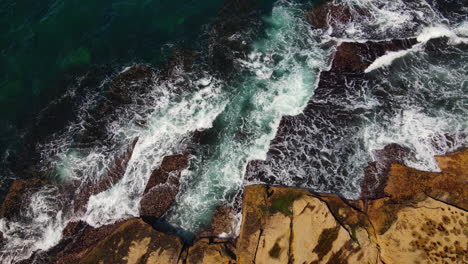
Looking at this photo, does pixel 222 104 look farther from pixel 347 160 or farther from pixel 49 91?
pixel 49 91

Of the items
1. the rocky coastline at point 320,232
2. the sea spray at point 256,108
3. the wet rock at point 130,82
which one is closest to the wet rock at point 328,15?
the sea spray at point 256,108

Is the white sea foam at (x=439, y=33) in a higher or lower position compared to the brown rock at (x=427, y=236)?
higher

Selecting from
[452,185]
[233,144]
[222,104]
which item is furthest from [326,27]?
[452,185]

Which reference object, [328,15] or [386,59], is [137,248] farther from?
[328,15]

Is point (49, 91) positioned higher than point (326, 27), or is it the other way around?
point (49, 91)

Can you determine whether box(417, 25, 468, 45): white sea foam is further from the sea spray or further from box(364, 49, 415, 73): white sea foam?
the sea spray

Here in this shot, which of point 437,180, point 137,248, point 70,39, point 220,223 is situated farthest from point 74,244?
point 437,180

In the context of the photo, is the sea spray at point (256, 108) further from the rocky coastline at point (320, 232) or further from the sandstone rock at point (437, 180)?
the sandstone rock at point (437, 180)
